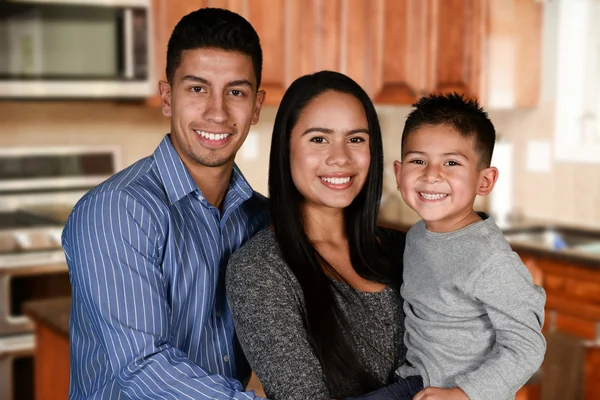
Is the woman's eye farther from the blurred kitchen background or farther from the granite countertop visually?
the granite countertop

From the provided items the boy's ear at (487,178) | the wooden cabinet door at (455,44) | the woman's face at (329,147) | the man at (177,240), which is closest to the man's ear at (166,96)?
the man at (177,240)

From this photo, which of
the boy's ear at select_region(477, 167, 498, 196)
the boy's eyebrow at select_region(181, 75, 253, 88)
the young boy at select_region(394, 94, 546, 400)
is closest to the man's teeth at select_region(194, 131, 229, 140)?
the boy's eyebrow at select_region(181, 75, 253, 88)

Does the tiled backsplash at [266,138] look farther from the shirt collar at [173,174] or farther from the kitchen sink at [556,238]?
the shirt collar at [173,174]

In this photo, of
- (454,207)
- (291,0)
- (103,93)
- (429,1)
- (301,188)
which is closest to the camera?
(454,207)

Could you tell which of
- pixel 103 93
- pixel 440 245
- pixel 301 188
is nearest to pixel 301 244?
pixel 301 188

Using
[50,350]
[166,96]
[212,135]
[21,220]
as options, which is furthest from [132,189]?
[21,220]

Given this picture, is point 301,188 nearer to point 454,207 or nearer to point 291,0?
point 454,207

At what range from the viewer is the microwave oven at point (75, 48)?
3.19 m

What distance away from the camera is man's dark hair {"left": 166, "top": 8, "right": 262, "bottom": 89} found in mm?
1736

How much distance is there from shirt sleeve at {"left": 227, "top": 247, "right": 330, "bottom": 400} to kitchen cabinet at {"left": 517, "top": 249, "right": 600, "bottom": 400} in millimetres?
2636

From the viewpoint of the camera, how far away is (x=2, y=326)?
340 centimetres

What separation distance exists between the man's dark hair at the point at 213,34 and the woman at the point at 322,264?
0.16 metres

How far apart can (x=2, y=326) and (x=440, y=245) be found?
7.98 feet

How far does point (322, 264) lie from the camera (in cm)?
171
